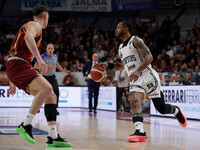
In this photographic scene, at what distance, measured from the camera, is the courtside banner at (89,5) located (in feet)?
67.6

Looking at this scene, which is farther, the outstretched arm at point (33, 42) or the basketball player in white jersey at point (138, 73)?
the basketball player in white jersey at point (138, 73)

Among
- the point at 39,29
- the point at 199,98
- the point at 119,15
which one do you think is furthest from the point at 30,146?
the point at 119,15

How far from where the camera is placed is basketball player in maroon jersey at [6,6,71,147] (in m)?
4.34

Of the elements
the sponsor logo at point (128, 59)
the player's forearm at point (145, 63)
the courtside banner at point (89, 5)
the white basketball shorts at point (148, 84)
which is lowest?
the white basketball shorts at point (148, 84)

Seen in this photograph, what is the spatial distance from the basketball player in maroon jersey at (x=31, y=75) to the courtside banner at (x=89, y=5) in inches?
638

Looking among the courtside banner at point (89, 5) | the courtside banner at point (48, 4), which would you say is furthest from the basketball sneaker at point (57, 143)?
the courtside banner at point (89, 5)

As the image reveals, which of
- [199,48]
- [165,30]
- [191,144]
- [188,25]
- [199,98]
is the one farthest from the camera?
[188,25]

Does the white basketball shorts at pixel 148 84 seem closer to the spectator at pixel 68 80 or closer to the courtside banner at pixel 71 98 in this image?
the courtside banner at pixel 71 98

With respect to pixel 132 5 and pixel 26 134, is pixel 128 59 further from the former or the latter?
pixel 132 5

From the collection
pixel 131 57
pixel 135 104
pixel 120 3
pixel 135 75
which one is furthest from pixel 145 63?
pixel 120 3

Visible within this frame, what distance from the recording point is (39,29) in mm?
4461

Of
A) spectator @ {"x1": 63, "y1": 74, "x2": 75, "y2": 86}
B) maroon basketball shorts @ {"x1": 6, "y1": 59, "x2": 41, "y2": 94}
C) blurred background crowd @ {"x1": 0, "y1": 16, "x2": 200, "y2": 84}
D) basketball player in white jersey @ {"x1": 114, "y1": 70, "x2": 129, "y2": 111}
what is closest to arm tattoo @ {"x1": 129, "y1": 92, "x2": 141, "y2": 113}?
maroon basketball shorts @ {"x1": 6, "y1": 59, "x2": 41, "y2": 94}

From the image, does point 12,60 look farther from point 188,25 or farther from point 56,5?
point 188,25

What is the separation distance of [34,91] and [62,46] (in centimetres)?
1443
